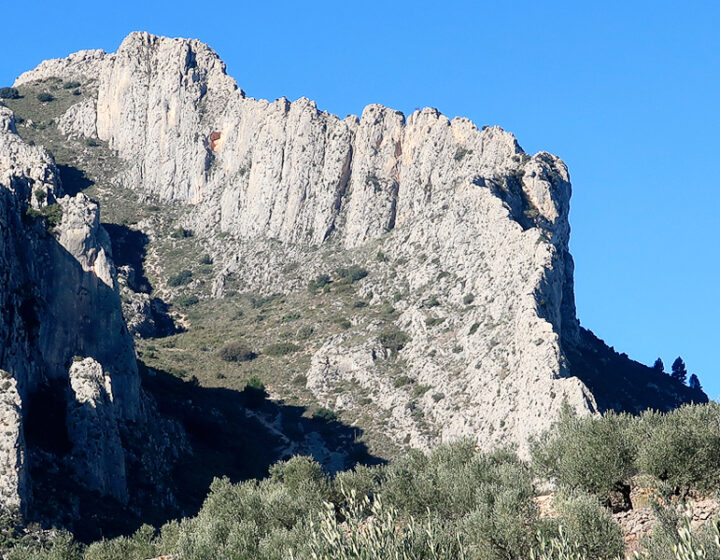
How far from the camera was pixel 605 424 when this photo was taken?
171 feet

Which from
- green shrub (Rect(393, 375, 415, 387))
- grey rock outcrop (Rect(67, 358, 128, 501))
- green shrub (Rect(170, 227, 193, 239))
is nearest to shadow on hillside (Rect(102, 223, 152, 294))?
green shrub (Rect(170, 227, 193, 239))

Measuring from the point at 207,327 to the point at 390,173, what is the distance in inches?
1309

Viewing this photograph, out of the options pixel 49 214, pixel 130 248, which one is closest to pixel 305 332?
pixel 130 248

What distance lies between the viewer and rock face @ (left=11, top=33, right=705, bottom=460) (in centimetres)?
10994

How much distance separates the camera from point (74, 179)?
16600 centimetres

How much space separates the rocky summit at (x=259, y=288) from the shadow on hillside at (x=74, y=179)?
13.0 inches

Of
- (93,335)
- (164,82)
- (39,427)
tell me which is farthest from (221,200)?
(39,427)

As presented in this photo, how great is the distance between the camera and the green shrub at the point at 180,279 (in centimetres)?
14950

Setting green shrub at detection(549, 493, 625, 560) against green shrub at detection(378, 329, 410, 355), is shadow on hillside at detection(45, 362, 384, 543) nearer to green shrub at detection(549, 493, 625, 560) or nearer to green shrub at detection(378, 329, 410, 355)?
green shrub at detection(378, 329, 410, 355)

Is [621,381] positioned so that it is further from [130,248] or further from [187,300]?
[130,248]

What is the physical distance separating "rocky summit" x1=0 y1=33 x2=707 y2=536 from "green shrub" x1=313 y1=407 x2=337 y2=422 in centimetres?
40

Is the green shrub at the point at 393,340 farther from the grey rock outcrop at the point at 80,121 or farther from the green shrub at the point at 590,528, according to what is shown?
the green shrub at the point at 590,528

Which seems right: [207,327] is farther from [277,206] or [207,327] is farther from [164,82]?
[164,82]

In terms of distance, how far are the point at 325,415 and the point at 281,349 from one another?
55.5ft
